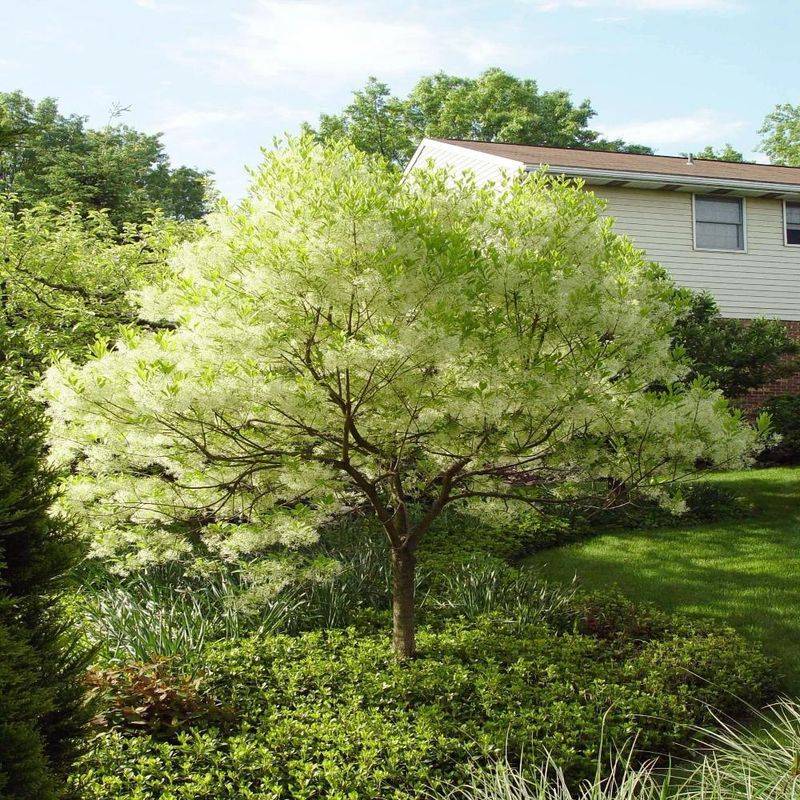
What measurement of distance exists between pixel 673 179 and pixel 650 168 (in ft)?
2.84

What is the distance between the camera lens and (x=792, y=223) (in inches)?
695

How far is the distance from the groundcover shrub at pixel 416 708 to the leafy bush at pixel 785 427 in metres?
8.25

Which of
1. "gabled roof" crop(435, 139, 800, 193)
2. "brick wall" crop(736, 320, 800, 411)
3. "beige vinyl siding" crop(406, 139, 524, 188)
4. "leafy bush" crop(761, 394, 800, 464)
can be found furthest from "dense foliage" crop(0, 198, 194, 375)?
"brick wall" crop(736, 320, 800, 411)

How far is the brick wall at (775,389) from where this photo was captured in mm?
16656

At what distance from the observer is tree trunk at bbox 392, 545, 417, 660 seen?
6.34m

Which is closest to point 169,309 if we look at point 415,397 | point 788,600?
point 415,397

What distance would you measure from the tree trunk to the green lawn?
302 cm

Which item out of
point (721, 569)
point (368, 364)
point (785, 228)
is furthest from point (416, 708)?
point (785, 228)

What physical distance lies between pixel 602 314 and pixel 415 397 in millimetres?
1367

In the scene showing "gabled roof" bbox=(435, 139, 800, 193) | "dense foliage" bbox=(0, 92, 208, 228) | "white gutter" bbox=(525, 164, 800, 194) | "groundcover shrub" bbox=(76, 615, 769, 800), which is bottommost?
"groundcover shrub" bbox=(76, 615, 769, 800)

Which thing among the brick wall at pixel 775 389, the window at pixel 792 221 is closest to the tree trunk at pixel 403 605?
the brick wall at pixel 775 389

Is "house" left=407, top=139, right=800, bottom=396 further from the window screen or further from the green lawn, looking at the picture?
the green lawn

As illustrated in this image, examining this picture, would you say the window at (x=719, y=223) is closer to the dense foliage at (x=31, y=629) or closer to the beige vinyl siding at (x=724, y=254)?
the beige vinyl siding at (x=724, y=254)

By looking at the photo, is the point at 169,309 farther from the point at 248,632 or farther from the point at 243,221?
the point at 248,632
